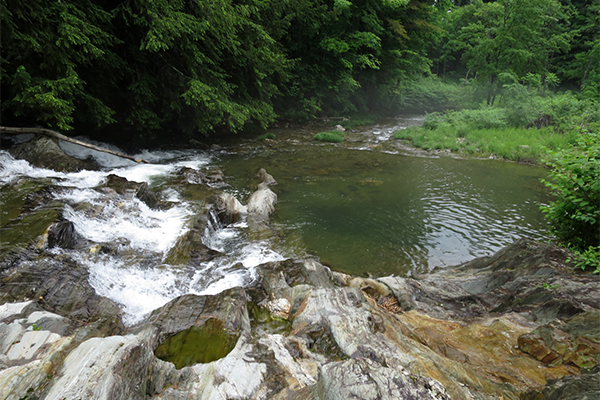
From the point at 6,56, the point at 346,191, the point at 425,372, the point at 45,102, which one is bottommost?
the point at 346,191

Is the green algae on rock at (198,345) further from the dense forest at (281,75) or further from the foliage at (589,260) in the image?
the dense forest at (281,75)

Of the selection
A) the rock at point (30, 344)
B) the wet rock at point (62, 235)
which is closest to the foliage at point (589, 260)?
the rock at point (30, 344)

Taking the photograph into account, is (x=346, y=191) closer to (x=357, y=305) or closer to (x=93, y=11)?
(x=357, y=305)

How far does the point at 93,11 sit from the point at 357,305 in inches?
442

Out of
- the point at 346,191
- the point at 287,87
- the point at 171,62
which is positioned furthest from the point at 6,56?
the point at 287,87

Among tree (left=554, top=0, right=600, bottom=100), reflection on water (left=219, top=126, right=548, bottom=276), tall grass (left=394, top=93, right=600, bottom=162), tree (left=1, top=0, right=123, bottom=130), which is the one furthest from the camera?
tree (left=554, top=0, right=600, bottom=100)

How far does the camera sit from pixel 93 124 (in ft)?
39.9

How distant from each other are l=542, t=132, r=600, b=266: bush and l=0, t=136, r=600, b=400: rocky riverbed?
0.55 m

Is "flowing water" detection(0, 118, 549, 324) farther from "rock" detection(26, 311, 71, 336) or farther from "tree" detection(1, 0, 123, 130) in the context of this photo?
"tree" detection(1, 0, 123, 130)

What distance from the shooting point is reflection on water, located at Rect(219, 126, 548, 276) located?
7.01 m

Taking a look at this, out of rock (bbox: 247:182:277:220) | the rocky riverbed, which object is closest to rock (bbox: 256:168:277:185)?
rock (bbox: 247:182:277:220)

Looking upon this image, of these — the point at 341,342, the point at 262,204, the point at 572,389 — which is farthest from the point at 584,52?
the point at 341,342

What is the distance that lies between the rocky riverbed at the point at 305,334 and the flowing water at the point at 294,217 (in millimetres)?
416

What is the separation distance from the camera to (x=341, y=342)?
132 inches
